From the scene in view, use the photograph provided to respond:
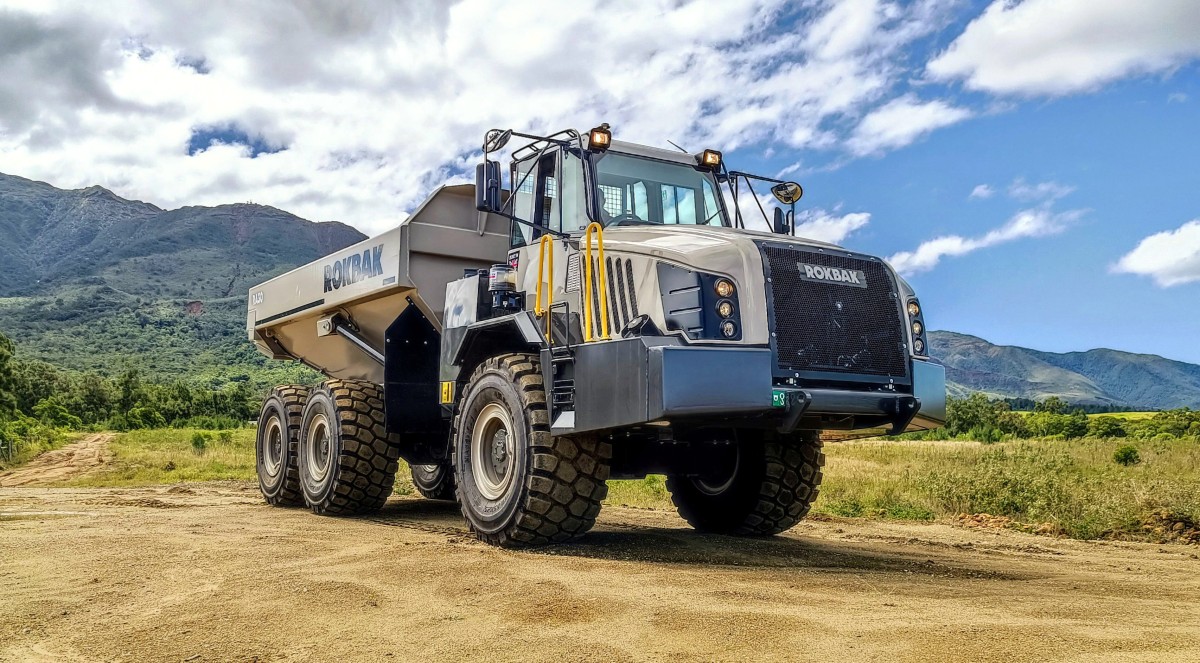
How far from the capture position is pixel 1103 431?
1353 inches

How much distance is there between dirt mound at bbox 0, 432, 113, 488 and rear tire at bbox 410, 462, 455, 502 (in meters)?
8.23

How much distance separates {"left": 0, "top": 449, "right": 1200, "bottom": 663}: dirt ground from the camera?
465 cm

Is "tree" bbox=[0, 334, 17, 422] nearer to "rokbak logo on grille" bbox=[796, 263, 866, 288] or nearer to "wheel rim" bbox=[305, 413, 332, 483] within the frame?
"wheel rim" bbox=[305, 413, 332, 483]

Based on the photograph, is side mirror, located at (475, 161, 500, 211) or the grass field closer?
side mirror, located at (475, 161, 500, 211)

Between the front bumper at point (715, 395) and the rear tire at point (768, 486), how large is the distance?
5.09 ft

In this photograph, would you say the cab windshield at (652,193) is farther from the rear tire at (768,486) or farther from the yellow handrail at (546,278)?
the rear tire at (768,486)

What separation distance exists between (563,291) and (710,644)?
424cm

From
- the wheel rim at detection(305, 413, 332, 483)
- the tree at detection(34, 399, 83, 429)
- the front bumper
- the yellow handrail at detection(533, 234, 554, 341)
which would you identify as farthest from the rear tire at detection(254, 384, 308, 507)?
the tree at detection(34, 399, 83, 429)

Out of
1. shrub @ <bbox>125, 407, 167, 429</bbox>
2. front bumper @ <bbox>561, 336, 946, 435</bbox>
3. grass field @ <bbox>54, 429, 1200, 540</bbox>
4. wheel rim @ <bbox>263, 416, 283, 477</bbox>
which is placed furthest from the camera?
shrub @ <bbox>125, 407, 167, 429</bbox>

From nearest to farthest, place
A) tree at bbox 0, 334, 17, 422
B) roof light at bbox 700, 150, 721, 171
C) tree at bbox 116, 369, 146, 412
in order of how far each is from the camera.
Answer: roof light at bbox 700, 150, 721, 171
tree at bbox 0, 334, 17, 422
tree at bbox 116, 369, 146, 412

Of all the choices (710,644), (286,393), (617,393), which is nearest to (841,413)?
(617,393)

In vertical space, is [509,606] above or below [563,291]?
below

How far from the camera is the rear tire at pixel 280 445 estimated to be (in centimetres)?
1303

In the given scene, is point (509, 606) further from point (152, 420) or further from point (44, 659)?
point (152, 420)
